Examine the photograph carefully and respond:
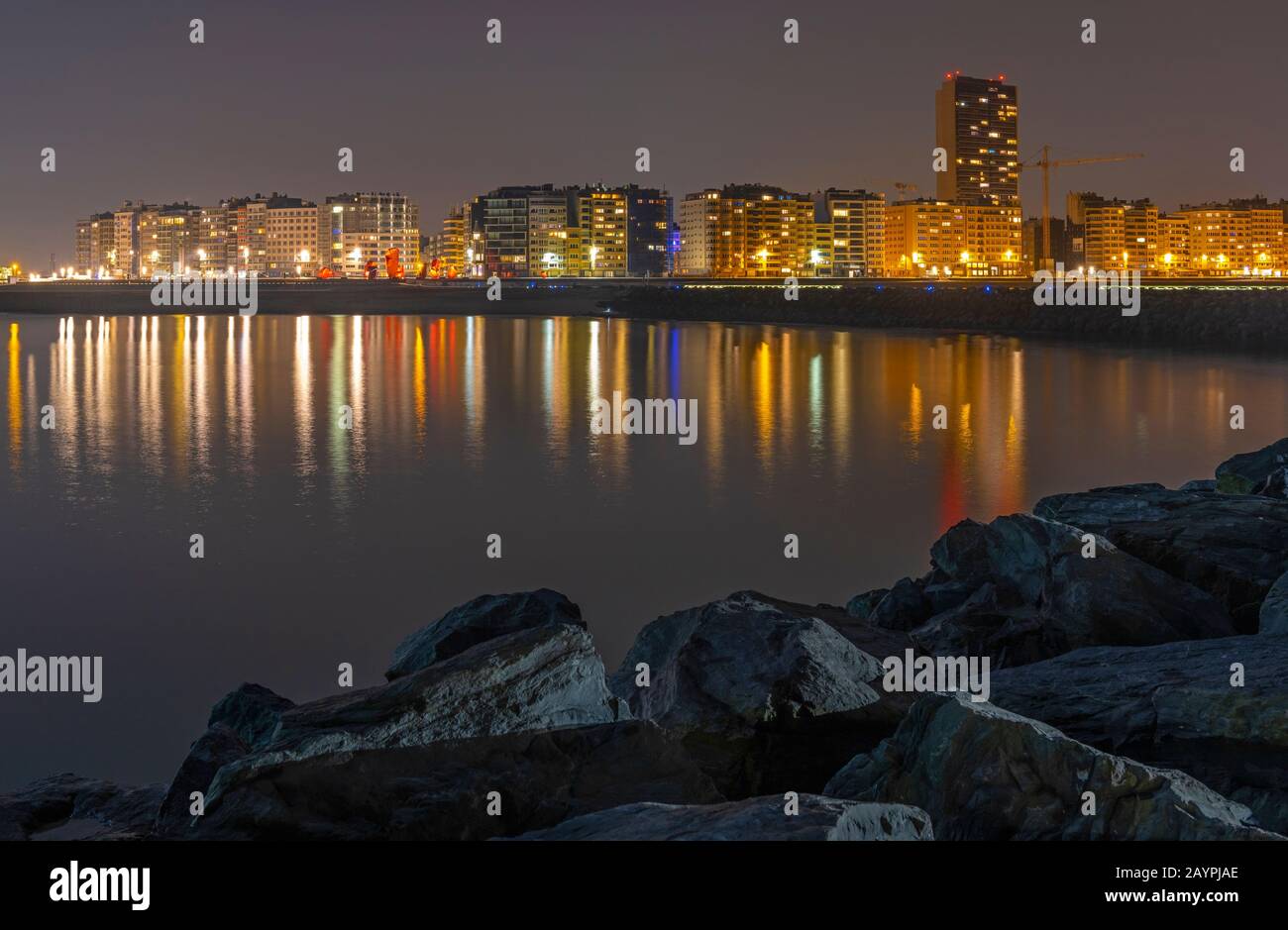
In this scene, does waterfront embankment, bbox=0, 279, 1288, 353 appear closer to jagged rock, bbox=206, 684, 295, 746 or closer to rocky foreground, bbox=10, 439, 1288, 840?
rocky foreground, bbox=10, 439, 1288, 840

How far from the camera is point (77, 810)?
680 centimetres

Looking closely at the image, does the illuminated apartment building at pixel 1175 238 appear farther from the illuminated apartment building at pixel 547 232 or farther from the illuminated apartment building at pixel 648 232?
the illuminated apartment building at pixel 547 232

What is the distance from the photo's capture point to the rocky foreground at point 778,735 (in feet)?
17.2

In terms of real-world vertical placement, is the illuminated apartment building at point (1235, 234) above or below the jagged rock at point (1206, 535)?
above

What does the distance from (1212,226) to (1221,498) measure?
200m

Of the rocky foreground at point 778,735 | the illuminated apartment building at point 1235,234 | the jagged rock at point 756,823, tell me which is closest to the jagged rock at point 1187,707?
the rocky foreground at point 778,735

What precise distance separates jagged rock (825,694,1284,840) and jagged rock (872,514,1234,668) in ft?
9.31

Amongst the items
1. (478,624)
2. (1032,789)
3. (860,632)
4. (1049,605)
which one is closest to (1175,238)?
(1049,605)

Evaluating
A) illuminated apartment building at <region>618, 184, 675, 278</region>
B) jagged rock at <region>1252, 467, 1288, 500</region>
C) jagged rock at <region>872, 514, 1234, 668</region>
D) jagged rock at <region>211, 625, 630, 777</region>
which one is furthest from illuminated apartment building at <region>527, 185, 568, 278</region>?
jagged rock at <region>211, 625, 630, 777</region>

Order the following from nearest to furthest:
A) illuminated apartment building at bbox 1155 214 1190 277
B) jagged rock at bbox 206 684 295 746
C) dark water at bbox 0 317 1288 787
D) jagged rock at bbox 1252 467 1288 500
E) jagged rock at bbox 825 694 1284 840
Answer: jagged rock at bbox 825 694 1284 840, jagged rock at bbox 206 684 295 746, dark water at bbox 0 317 1288 787, jagged rock at bbox 1252 467 1288 500, illuminated apartment building at bbox 1155 214 1190 277

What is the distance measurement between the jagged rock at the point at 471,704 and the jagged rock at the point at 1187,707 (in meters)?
2.31

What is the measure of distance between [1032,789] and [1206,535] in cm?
549

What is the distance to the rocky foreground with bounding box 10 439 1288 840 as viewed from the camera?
5242 millimetres
